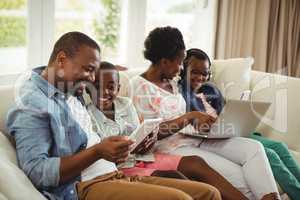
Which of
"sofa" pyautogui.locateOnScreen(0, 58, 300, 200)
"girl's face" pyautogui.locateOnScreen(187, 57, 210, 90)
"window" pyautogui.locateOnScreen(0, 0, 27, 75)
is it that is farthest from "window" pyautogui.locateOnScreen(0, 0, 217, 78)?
"girl's face" pyautogui.locateOnScreen(187, 57, 210, 90)

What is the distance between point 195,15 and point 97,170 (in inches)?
86.9

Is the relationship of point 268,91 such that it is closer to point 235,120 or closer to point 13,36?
point 235,120

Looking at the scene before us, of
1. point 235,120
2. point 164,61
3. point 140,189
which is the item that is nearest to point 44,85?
point 140,189

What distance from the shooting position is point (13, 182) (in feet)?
4.36

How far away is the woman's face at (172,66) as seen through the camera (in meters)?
2.30

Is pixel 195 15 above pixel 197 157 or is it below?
above

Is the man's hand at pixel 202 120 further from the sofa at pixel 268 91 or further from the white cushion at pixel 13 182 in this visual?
the white cushion at pixel 13 182

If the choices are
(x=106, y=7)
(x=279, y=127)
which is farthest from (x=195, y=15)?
(x=279, y=127)

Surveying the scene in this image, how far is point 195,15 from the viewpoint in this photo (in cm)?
353

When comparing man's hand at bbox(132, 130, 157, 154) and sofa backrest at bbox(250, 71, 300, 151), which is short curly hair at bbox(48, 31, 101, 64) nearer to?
man's hand at bbox(132, 130, 157, 154)

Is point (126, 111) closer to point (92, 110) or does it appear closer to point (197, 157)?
point (92, 110)

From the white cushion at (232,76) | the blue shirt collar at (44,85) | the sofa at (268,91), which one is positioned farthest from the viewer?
the white cushion at (232,76)

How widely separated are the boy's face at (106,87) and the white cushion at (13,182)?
617 mm

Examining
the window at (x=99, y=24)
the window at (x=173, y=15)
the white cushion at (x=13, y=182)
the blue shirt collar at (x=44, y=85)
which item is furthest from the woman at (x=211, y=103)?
the white cushion at (x=13, y=182)
